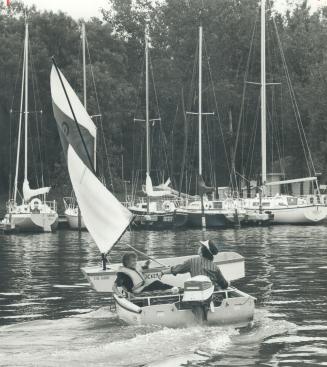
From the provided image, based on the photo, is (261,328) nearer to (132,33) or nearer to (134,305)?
(134,305)

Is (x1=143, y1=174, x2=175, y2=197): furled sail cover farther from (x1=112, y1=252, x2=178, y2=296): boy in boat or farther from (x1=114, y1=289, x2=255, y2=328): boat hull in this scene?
(x1=114, y1=289, x2=255, y2=328): boat hull

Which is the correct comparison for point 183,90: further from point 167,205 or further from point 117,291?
point 117,291

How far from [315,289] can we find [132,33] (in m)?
83.1

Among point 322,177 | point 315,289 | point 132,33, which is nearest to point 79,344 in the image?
point 315,289

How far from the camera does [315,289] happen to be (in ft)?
101

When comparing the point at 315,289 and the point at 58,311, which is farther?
the point at 315,289

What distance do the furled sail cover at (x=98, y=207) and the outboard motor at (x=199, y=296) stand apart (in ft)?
17.4

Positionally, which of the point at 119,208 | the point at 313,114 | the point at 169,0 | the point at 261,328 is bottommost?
the point at 261,328

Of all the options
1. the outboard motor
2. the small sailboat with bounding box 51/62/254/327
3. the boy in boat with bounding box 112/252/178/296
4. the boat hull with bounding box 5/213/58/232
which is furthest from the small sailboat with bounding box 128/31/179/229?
the outboard motor

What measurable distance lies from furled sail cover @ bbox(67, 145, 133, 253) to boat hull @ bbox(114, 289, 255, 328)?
4148mm

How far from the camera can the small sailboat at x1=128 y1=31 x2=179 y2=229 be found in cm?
7094

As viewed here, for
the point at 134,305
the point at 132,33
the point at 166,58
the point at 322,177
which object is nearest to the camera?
the point at 134,305

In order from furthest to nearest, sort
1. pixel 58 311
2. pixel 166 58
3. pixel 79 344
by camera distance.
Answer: pixel 166 58 < pixel 58 311 < pixel 79 344

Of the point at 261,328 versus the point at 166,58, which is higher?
the point at 166,58
